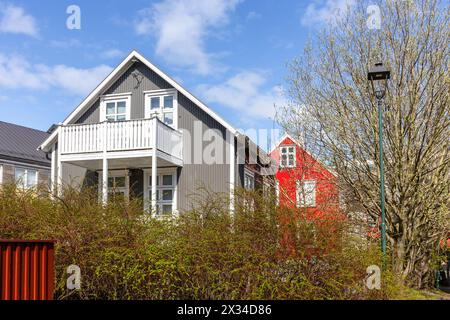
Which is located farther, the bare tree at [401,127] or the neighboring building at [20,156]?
the neighboring building at [20,156]

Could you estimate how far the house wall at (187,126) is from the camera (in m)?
18.2

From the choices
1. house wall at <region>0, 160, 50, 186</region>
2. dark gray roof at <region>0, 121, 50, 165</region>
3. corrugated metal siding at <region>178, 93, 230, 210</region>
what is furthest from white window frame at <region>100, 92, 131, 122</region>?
dark gray roof at <region>0, 121, 50, 165</region>

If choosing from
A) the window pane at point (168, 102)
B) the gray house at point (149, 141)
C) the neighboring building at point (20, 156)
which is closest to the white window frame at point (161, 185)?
the gray house at point (149, 141)

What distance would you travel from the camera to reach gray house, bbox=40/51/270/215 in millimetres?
17438

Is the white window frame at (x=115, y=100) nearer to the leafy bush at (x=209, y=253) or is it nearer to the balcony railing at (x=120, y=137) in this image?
the balcony railing at (x=120, y=137)

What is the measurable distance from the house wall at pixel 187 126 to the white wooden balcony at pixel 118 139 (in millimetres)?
540

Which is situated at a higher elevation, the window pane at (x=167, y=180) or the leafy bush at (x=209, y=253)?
the window pane at (x=167, y=180)

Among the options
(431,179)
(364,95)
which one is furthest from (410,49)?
(431,179)

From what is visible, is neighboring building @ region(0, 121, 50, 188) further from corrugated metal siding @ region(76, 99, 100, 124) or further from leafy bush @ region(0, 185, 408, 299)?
leafy bush @ region(0, 185, 408, 299)

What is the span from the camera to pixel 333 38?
16938 mm

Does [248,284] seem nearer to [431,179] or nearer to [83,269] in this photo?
[83,269]
